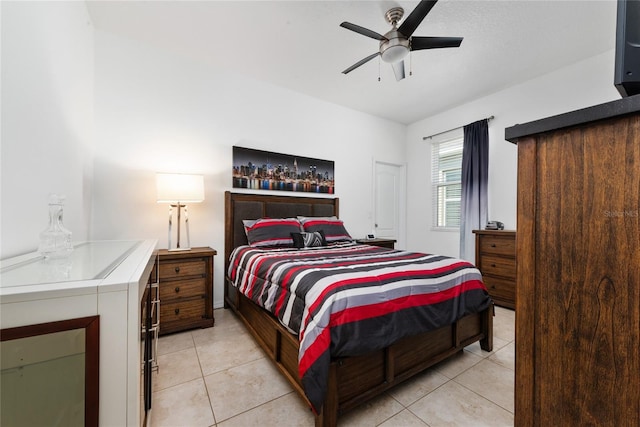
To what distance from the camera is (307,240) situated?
2.92 metres

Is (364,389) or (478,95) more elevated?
(478,95)

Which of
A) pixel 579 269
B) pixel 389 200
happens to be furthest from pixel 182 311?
pixel 389 200

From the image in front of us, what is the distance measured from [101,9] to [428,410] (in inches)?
152

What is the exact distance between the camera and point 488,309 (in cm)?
208

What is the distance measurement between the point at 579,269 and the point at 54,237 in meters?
1.73

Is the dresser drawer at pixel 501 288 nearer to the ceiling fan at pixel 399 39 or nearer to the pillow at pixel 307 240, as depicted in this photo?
the pillow at pixel 307 240

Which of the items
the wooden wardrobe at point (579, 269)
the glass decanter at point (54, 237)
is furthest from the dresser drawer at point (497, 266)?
the glass decanter at point (54, 237)

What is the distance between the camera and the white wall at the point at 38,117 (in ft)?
3.70

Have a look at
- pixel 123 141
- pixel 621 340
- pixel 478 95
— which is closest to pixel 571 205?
pixel 621 340

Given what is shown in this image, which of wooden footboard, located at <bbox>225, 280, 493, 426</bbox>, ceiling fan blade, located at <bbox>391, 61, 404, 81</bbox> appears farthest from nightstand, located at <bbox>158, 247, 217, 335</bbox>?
ceiling fan blade, located at <bbox>391, 61, 404, 81</bbox>

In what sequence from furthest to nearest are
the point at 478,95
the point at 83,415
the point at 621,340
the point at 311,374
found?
the point at 478,95 < the point at 311,374 < the point at 83,415 < the point at 621,340

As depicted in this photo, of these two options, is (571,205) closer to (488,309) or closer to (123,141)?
(488,309)

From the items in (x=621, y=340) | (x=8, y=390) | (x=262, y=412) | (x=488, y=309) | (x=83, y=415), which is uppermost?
(x=621, y=340)

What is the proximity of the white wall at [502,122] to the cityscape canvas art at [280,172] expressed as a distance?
1.76 meters
